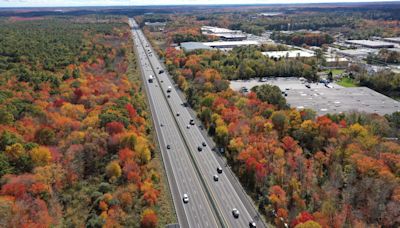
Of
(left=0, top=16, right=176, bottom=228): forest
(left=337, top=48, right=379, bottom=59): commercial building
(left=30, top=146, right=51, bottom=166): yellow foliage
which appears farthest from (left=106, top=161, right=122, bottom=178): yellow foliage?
(left=337, top=48, right=379, bottom=59): commercial building

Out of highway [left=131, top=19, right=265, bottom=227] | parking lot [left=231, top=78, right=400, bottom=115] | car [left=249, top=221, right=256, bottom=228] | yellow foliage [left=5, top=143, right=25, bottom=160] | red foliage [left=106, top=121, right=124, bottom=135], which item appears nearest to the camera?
car [left=249, top=221, right=256, bottom=228]

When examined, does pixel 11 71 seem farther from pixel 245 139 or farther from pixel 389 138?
pixel 389 138

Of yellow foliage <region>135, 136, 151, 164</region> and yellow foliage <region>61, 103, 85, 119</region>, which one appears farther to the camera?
yellow foliage <region>61, 103, 85, 119</region>

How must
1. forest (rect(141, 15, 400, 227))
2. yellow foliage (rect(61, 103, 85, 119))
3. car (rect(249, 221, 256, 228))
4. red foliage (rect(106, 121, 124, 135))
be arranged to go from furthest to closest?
1. yellow foliage (rect(61, 103, 85, 119))
2. red foliage (rect(106, 121, 124, 135))
3. forest (rect(141, 15, 400, 227))
4. car (rect(249, 221, 256, 228))

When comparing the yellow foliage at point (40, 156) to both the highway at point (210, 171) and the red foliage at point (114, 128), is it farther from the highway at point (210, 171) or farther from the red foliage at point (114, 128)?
the highway at point (210, 171)

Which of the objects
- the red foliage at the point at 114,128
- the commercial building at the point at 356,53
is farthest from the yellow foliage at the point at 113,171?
the commercial building at the point at 356,53

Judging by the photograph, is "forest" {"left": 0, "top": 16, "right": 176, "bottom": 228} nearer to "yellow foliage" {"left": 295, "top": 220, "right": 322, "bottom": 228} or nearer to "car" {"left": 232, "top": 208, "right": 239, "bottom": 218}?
"car" {"left": 232, "top": 208, "right": 239, "bottom": 218}

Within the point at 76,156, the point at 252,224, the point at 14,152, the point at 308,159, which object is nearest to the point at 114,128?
the point at 76,156
